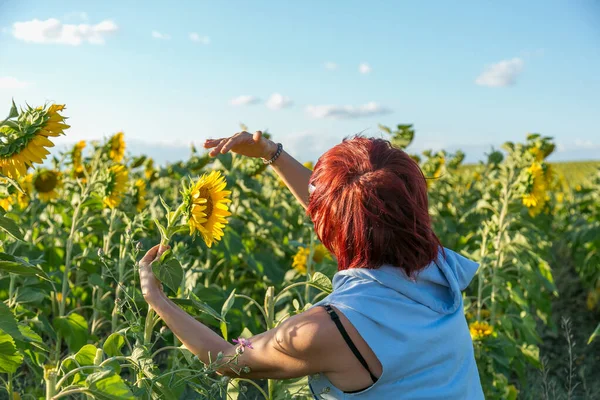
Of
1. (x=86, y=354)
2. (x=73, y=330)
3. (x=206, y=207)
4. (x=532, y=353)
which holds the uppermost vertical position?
(x=206, y=207)

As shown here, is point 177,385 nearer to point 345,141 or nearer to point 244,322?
point 345,141

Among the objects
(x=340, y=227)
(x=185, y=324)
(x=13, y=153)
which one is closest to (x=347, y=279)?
(x=340, y=227)

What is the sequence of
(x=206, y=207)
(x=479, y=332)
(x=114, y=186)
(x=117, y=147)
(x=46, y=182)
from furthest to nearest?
1. (x=117, y=147)
2. (x=46, y=182)
3. (x=114, y=186)
4. (x=479, y=332)
5. (x=206, y=207)

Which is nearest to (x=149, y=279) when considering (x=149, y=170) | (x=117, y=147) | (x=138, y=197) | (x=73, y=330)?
(x=73, y=330)

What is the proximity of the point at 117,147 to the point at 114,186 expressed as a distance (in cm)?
118

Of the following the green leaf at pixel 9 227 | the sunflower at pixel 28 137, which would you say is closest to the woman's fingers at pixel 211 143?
the sunflower at pixel 28 137

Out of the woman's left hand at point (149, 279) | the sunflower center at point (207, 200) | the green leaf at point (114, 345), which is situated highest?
the sunflower center at point (207, 200)

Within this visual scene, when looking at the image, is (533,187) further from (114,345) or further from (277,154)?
(114,345)

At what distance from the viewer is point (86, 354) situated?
1580mm

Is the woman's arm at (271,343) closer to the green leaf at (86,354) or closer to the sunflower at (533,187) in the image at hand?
the green leaf at (86,354)

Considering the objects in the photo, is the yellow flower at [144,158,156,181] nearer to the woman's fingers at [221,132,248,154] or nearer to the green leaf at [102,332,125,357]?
the woman's fingers at [221,132,248,154]

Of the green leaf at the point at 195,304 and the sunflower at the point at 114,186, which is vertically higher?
the sunflower at the point at 114,186

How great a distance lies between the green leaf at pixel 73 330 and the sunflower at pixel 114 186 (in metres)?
0.66

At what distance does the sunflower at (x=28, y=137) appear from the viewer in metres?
1.69
